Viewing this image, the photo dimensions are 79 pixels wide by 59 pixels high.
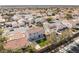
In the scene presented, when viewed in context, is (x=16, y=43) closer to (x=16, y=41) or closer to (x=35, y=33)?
(x=16, y=41)

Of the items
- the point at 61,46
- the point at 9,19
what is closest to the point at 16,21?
the point at 9,19

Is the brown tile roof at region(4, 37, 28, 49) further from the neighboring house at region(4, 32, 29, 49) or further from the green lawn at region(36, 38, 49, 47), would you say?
the green lawn at region(36, 38, 49, 47)

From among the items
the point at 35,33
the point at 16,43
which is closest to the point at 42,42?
the point at 35,33

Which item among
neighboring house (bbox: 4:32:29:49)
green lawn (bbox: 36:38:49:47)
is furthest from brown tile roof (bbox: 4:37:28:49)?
green lawn (bbox: 36:38:49:47)

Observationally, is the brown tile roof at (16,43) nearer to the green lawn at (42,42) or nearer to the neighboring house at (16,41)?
the neighboring house at (16,41)
